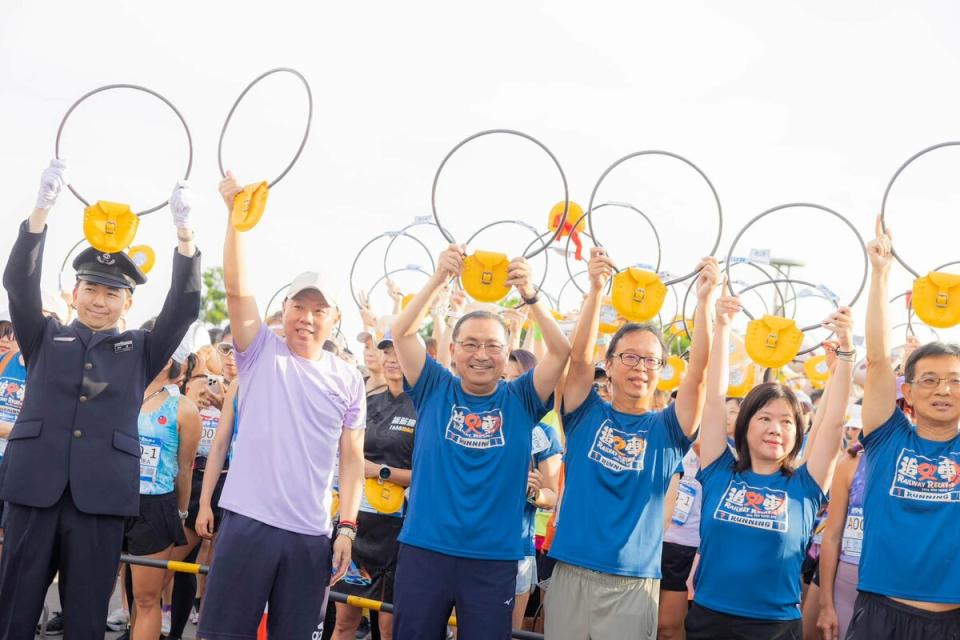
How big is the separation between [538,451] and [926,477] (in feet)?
8.69

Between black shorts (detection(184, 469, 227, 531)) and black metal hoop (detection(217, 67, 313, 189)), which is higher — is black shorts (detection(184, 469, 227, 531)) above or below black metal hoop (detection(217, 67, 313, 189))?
below

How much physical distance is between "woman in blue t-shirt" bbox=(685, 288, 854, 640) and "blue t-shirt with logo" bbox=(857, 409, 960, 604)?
1.18ft

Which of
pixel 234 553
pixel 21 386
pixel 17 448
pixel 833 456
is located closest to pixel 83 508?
pixel 17 448

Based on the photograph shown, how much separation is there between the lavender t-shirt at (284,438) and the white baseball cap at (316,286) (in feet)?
0.97

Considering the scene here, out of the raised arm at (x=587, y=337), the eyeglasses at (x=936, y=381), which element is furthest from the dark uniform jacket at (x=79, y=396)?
the eyeglasses at (x=936, y=381)

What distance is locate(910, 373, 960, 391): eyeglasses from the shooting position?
15.2ft

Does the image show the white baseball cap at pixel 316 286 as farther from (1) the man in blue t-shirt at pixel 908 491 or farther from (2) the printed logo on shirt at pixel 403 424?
(1) the man in blue t-shirt at pixel 908 491

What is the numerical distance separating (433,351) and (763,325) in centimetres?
301

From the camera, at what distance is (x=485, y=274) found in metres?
5.37

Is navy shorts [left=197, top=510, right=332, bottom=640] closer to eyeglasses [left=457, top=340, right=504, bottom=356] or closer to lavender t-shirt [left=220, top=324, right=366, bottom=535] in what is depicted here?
lavender t-shirt [left=220, top=324, right=366, bottom=535]

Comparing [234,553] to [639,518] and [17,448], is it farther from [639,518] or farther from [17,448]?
[639,518]

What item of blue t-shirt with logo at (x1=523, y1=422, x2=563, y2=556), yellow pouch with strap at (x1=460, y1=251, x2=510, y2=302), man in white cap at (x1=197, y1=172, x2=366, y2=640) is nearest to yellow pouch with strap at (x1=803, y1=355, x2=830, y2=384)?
blue t-shirt with logo at (x1=523, y1=422, x2=563, y2=556)

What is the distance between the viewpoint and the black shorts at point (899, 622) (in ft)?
14.4

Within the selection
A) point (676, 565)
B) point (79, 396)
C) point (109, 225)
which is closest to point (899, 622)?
point (676, 565)
